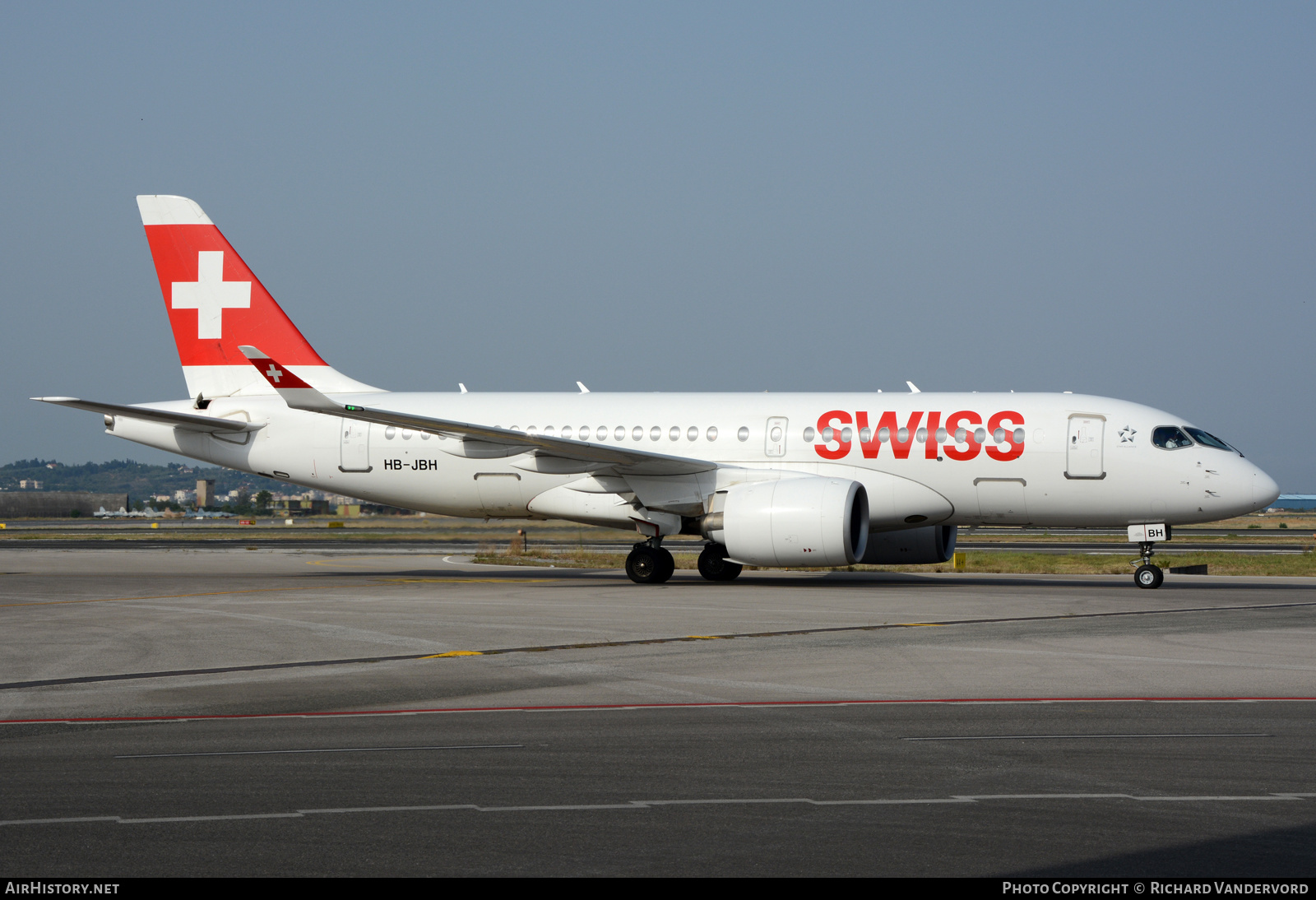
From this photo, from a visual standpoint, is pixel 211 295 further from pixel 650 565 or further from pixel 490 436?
pixel 650 565

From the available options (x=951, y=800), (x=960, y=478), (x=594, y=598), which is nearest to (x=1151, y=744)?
(x=951, y=800)

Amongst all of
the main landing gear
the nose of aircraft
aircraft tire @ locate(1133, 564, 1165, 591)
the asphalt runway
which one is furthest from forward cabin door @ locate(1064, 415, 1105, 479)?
the asphalt runway

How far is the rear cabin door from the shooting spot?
84.1 ft

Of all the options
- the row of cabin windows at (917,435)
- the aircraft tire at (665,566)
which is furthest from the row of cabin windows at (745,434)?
the aircraft tire at (665,566)

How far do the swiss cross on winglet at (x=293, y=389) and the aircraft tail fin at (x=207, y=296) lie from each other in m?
5.92

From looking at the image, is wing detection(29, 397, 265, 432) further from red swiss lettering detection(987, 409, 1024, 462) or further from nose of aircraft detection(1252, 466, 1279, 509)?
nose of aircraft detection(1252, 466, 1279, 509)

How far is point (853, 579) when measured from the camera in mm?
28484

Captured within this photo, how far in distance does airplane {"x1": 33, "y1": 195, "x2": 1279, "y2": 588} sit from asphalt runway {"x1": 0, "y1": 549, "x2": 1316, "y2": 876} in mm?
5534

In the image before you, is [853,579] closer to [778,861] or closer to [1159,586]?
[1159,586]

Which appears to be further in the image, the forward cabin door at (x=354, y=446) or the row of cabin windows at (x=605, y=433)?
the forward cabin door at (x=354, y=446)

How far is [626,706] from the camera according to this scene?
10.4 meters

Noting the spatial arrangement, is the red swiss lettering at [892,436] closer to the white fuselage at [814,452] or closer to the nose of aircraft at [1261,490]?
the white fuselage at [814,452]

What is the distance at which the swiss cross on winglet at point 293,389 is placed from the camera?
904 inches
